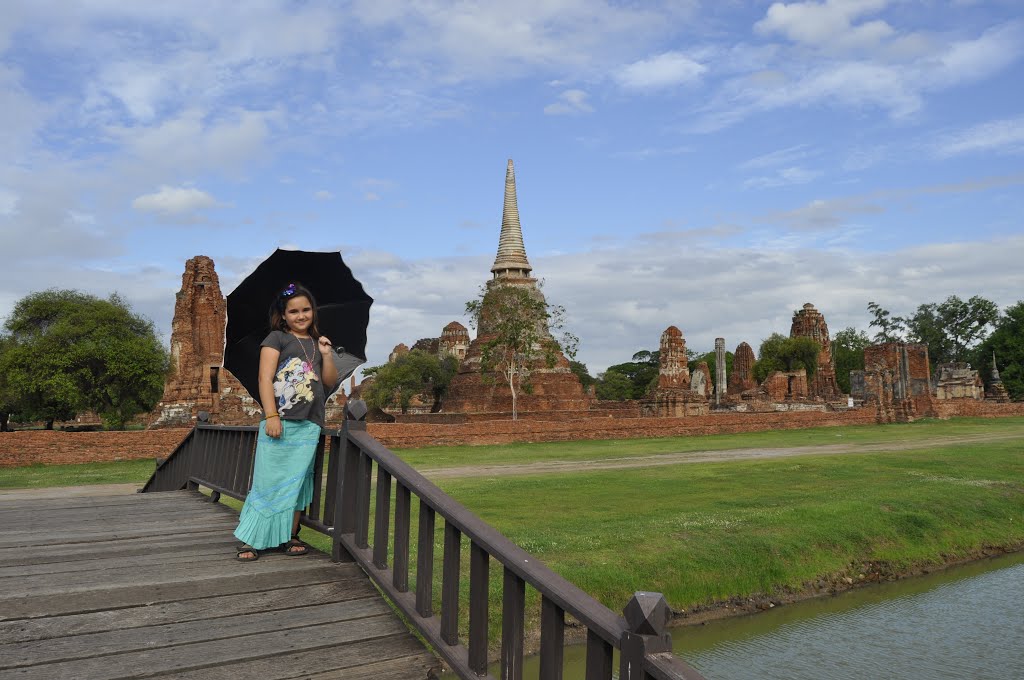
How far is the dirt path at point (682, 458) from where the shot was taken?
17203 mm

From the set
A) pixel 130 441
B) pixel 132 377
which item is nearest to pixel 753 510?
pixel 130 441

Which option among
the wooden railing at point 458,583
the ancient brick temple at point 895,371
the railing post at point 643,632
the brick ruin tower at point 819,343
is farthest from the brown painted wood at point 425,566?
the brick ruin tower at point 819,343

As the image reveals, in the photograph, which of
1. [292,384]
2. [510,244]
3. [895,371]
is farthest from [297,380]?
[510,244]

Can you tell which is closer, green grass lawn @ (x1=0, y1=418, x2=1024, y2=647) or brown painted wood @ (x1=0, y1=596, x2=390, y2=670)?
brown painted wood @ (x1=0, y1=596, x2=390, y2=670)

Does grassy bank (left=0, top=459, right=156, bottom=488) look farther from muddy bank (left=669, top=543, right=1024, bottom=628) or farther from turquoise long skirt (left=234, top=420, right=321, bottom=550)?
turquoise long skirt (left=234, top=420, right=321, bottom=550)

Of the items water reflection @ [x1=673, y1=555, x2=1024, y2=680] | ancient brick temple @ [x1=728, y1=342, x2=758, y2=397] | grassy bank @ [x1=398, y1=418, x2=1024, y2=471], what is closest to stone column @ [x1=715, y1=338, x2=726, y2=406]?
ancient brick temple @ [x1=728, y1=342, x2=758, y2=397]

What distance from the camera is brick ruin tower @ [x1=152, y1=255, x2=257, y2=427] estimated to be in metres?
33.2

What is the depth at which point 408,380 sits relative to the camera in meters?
49.0

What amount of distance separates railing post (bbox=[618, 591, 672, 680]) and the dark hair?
10.0 ft

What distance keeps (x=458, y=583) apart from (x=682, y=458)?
59.0 feet

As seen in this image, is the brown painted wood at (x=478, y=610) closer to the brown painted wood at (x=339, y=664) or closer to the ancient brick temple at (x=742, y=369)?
the brown painted wood at (x=339, y=664)

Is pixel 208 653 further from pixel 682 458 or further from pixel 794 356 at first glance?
pixel 794 356

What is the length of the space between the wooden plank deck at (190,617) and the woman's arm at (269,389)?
2.31 feet

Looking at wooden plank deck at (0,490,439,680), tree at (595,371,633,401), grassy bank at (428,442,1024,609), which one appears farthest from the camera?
tree at (595,371,633,401)
